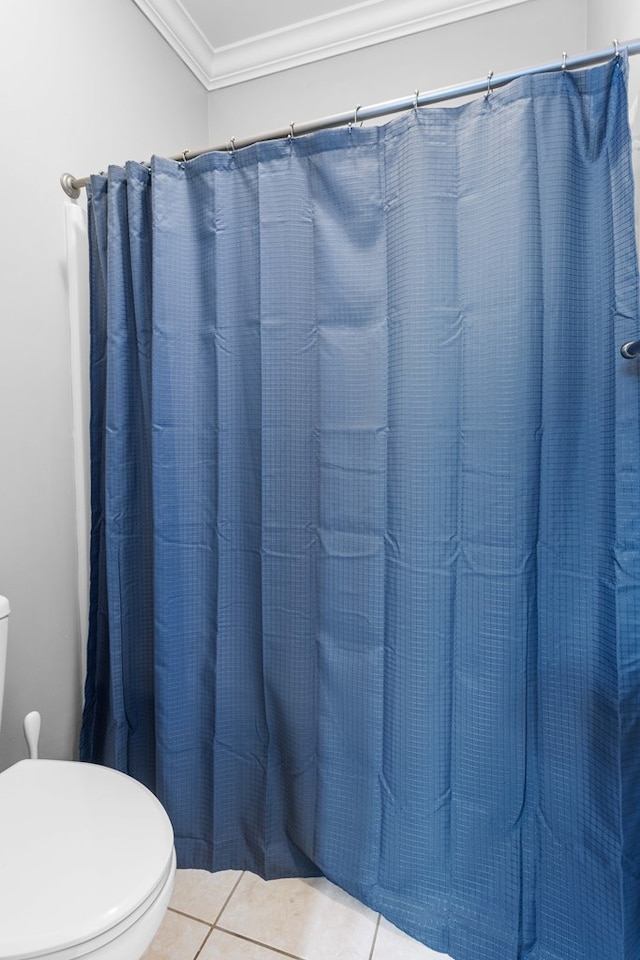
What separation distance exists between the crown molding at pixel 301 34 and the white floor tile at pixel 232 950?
8.36 feet

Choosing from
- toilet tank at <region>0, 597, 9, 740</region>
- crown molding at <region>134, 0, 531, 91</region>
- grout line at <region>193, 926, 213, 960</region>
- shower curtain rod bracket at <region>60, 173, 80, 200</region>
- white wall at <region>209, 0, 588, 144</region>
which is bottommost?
grout line at <region>193, 926, 213, 960</region>

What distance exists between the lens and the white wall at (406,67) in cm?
149

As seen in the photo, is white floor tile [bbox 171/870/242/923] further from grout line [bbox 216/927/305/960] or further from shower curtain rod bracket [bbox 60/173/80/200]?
shower curtain rod bracket [bbox 60/173/80/200]

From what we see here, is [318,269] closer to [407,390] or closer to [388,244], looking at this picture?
[388,244]

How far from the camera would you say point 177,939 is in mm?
1057

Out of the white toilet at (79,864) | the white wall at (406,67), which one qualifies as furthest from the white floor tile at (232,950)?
the white wall at (406,67)

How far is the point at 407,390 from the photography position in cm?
100

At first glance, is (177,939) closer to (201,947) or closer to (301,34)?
(201,947)

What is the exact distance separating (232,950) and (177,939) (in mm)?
131

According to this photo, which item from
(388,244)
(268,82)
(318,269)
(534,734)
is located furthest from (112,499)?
(268,82)

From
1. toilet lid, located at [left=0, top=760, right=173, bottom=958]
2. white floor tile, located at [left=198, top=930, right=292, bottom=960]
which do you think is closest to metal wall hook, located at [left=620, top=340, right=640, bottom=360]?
toilet lid, located at [left=0, top=760, right=173, bottom=958]

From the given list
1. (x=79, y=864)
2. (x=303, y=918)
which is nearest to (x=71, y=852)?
(x=79, y=864)

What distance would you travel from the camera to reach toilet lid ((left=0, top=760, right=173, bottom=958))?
2.11 feet

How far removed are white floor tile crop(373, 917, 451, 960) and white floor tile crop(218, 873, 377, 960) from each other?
0.02 m
